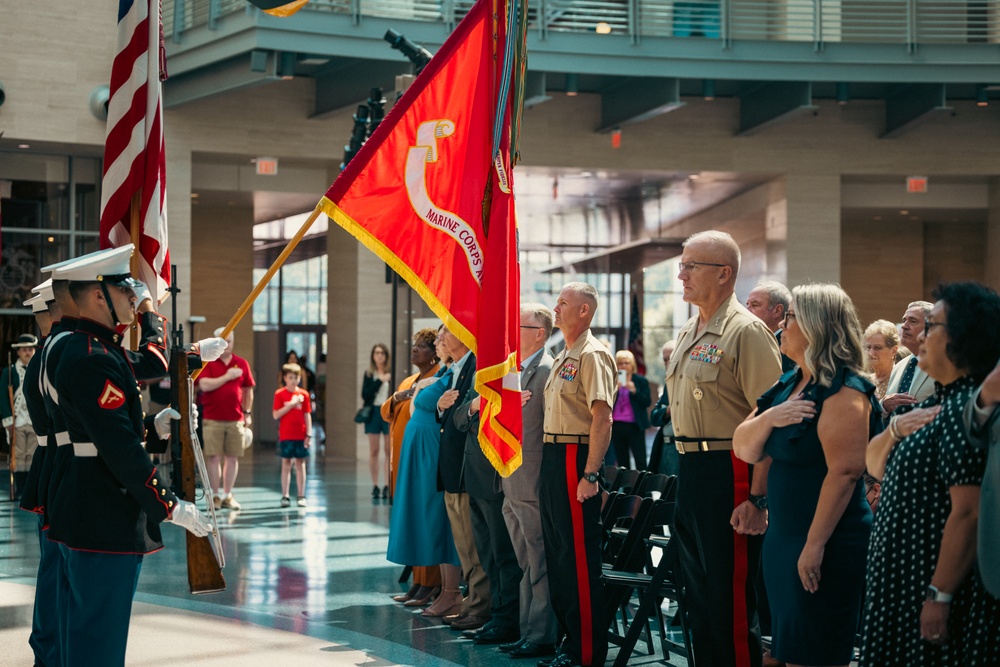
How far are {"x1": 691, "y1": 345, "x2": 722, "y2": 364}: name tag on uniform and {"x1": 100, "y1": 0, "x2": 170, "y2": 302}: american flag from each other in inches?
129

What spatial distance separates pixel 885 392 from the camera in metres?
6.57

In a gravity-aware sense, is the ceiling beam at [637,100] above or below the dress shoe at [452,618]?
above

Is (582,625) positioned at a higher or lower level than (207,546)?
lower

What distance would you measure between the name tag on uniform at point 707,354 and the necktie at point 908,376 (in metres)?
1.75

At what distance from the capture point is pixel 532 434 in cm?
630

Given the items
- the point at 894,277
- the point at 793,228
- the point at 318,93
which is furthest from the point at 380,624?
the point at 894,277

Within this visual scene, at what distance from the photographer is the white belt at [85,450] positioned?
4355 millimetres

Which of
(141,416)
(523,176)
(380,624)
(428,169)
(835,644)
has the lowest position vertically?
(380,624)

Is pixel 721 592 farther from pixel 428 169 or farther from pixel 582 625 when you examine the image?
pixel 428 169

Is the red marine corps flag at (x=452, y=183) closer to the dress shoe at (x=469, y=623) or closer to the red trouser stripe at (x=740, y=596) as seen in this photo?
the red trouser stripe at (x=740, y=596)

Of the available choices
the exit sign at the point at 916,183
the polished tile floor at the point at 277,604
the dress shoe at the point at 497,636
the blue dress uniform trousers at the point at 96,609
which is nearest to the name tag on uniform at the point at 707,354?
the polished tile floor at the point at 277,604

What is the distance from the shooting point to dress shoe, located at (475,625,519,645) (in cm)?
638

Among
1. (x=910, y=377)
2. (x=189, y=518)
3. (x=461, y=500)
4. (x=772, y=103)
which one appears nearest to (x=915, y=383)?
(x=910, y=377)

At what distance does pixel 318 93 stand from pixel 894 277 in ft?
41.6
